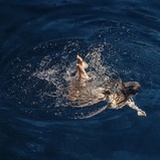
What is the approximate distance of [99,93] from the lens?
1096cm

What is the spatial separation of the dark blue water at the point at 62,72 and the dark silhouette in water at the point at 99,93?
262mm

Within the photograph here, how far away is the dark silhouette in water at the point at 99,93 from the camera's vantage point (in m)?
10.7

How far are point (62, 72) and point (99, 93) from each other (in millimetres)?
1413

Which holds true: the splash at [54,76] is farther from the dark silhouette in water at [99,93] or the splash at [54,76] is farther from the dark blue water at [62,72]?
the dark silhouette in water at [99,93]

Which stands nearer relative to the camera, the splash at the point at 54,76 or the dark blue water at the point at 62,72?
the dark blue water at the point at 62,72

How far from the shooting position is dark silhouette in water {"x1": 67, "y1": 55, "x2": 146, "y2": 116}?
10742mm

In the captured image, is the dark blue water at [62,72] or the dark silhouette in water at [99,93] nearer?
the dark blue water at [62,72]

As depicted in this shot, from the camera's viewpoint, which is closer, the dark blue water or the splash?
the dark blue water

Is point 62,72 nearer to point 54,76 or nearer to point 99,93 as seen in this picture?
point 54,76

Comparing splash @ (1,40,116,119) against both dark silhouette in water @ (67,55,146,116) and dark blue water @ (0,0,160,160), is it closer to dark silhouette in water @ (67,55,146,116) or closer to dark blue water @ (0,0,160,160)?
dark blue water @ (0,0,160,160)

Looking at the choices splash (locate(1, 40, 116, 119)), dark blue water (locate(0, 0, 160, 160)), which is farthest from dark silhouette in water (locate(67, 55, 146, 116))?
dark blue water (locate(0, 0, 160, 160))

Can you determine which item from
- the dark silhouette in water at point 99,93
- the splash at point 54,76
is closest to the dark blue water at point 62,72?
the splash at point 54,76

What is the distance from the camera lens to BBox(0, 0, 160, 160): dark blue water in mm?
10250

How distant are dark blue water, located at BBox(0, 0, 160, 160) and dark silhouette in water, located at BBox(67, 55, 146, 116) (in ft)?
0.86
